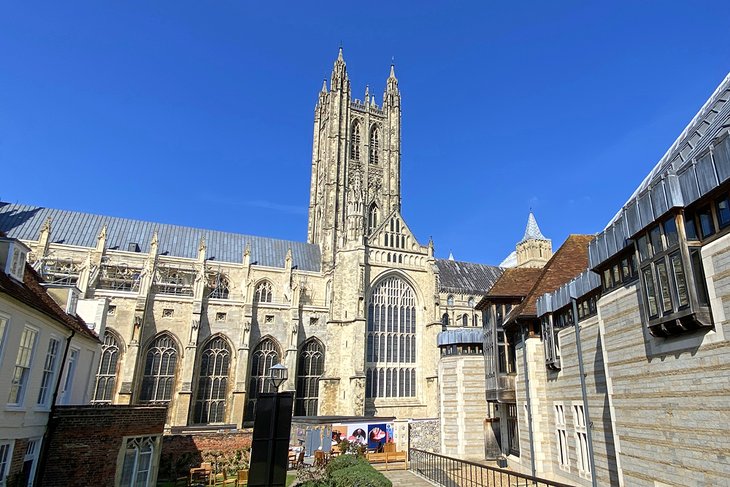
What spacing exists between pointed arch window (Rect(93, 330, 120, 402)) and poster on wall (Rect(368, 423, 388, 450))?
58.1 ft

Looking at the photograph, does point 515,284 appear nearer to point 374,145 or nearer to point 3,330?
point 3,330

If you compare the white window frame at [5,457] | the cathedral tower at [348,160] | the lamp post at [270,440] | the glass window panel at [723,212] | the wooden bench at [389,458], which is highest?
the cathedral tower at [348,160]

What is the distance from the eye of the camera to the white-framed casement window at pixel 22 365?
10672 mm

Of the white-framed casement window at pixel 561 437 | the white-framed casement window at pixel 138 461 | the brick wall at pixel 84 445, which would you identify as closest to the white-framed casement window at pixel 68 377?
the brick wall at pixel 84 445

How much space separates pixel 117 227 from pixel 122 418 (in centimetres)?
3189

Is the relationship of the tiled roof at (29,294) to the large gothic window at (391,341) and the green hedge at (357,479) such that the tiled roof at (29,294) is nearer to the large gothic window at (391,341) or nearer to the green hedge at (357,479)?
the green hedge at (357,479)

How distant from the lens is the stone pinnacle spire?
51.9 m

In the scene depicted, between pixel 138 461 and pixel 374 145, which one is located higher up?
pixel 374 145

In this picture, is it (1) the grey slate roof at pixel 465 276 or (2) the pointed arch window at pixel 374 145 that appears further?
(2) the pointed arch window at pixel 374 145

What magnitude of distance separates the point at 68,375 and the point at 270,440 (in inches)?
429

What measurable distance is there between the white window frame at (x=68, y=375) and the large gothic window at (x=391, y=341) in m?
22.6

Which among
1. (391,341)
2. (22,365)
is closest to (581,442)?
(22,365)

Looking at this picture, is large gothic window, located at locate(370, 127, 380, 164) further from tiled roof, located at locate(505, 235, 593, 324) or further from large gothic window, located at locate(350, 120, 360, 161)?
tiled roof, located at locate(505, 235, 593, 324)

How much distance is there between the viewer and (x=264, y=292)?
4081 centimetres
